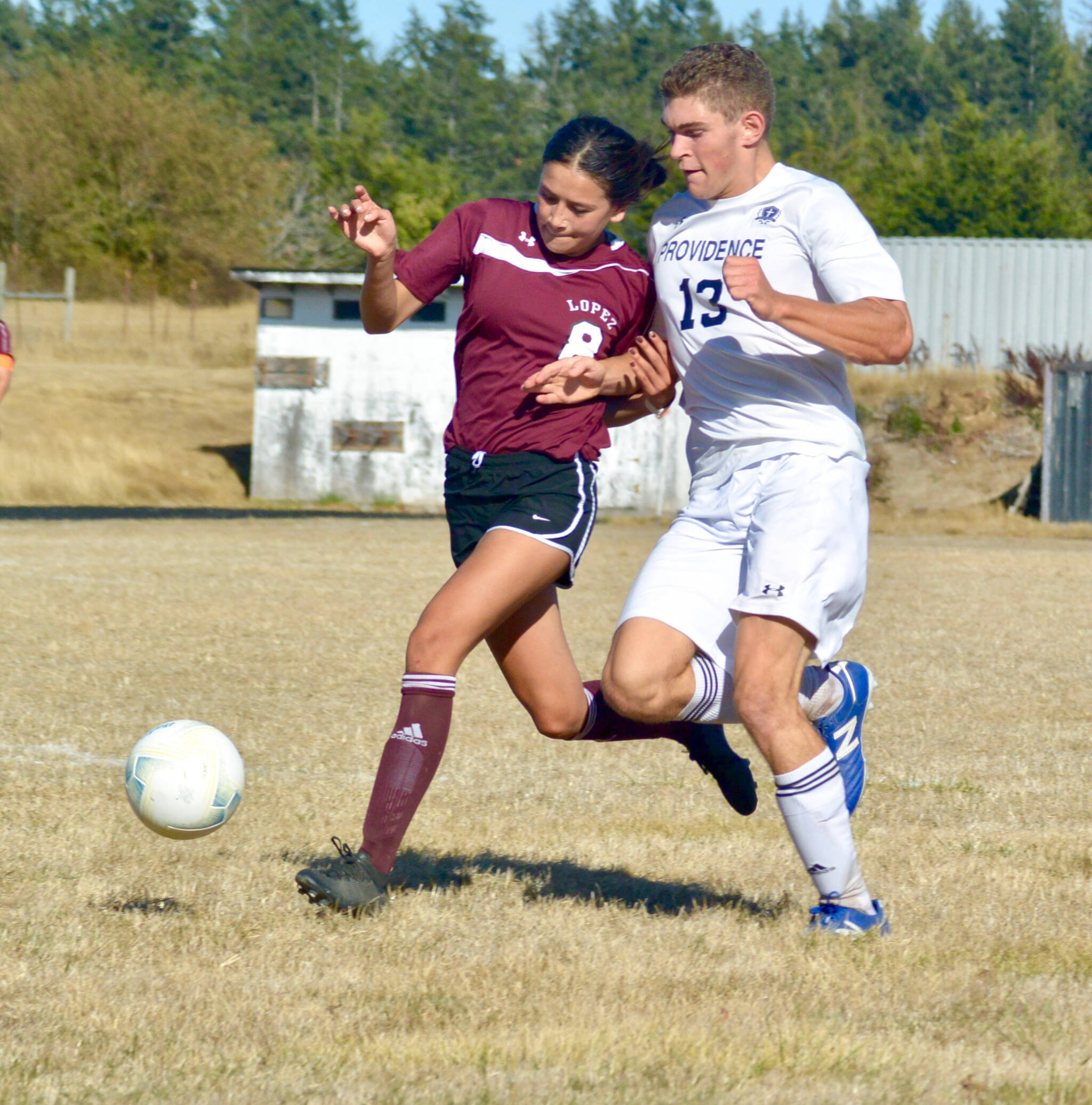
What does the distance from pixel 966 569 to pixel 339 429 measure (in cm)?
1328

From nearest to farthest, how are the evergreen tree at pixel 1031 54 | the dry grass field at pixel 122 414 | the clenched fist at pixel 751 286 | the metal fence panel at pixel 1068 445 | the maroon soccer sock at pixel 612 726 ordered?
the clenched fist at pixel 751 286
the maroon soccer sock at pixel 612 726
the metal fence panel at pixel 1068 445
the dry grass field at pixel 122 414
the evergreen tree at pixel 1031 54

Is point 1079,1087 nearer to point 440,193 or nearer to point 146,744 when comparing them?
point 146,744

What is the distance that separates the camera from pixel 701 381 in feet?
13.8

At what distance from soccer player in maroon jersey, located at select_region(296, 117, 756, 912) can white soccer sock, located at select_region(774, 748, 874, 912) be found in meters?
0.90

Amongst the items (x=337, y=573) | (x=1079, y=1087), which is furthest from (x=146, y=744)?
(x=337, y=573)

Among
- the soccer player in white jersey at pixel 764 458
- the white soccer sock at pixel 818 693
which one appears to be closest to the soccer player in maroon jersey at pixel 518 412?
the soccer player in white jersey at pixel 764 458

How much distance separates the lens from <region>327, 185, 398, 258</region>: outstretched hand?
421 centimetres

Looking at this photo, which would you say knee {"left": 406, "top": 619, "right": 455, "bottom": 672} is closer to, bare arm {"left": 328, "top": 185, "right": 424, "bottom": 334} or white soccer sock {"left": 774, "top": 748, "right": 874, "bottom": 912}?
bare arm {"left": 328, "top": 185, "right": 424, "bottom": 334}

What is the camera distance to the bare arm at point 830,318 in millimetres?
3592

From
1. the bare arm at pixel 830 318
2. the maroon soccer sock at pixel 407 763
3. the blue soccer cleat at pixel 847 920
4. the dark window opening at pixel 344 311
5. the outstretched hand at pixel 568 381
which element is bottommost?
the blue soccer cleat at pixel 847 920

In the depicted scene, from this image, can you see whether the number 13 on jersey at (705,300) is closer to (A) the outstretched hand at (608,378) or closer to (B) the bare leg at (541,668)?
(A) the outstretched hand at (608,378)

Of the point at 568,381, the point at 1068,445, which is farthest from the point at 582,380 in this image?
the point at 1068,445

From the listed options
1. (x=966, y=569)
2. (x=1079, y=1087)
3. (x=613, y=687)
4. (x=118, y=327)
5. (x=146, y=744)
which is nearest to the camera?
(x=1079, y=1087)

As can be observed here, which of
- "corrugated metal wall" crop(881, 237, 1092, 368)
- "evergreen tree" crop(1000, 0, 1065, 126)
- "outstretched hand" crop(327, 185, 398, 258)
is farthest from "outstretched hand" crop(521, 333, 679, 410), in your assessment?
"evergreen tree" crop(1000, 0, 1065, 126)
